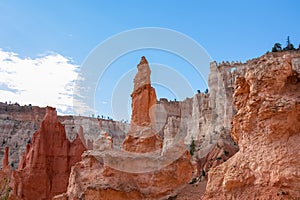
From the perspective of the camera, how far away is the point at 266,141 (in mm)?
9648

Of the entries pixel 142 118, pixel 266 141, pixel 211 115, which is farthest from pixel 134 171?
pixel 211 115

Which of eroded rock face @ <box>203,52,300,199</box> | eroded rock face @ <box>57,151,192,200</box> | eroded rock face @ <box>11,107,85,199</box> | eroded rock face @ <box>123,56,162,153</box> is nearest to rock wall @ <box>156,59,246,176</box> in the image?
eroded rock face @ <box>11,107,85,199</box>

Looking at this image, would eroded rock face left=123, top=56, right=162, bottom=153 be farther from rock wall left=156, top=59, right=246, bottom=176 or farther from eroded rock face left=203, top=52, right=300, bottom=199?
rock wall left=156, top=59, right=246, bottom=176

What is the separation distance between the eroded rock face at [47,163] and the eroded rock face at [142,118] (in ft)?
82.1

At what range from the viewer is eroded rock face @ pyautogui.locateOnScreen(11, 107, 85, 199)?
44.9 meters

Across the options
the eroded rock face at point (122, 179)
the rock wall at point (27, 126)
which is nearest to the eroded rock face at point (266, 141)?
the eroded rock face at point (122, 179)

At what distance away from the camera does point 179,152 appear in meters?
20.0

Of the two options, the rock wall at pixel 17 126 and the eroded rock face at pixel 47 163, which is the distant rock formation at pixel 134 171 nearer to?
the eroded rock face at pixel 47 163

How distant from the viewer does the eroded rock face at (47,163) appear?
44938mm

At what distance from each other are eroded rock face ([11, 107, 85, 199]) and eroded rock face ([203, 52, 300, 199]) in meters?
35.8

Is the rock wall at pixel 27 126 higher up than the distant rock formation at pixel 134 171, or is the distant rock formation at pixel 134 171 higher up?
the rock wall at pixel 27 126

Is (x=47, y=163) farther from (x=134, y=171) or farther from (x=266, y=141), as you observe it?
(x=266, y=141)

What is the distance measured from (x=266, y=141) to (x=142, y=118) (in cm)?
1200

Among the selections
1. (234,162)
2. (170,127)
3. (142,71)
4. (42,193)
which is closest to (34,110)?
(170,127)
